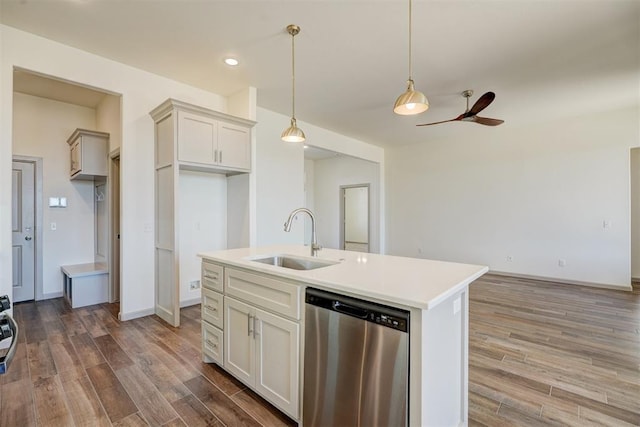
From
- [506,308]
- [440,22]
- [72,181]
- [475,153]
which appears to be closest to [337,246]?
[475,153]

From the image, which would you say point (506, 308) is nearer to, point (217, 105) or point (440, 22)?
point (440, 22)

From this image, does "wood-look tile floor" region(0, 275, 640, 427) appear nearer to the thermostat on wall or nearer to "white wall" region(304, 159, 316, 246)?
the thermostat on wall

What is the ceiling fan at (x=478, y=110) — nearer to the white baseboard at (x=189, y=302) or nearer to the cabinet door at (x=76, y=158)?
the white baseboard at (x=189, y=302)

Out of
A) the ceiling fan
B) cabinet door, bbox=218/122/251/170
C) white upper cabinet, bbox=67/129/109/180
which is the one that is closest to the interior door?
white upper cabinet, bbox=67/129/109/180

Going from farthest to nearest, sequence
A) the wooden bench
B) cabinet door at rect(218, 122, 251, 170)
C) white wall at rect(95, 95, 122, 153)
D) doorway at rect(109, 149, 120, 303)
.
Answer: doorway at rect(109, 149, 120, 303)
white wall at rect(95, 95, 122, 153)
the wooden bench
cabinet door at rect(218, 122, 251, 170)

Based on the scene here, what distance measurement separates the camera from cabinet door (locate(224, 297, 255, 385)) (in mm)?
1974

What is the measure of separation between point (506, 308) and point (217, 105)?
4.76m

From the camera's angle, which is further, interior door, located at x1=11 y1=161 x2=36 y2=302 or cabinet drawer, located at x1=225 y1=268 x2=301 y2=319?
interior door, located at x1=11 y1=161 x2=36 y2=302

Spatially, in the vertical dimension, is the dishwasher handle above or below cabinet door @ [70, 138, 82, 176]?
below

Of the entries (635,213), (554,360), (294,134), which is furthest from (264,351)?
(635,213)

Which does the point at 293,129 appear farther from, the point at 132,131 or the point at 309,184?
the point at 309,184

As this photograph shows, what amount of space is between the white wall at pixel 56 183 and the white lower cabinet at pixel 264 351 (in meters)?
3.80

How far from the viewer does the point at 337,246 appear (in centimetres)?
895

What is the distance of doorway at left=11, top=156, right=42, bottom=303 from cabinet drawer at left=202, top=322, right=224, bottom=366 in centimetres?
346
